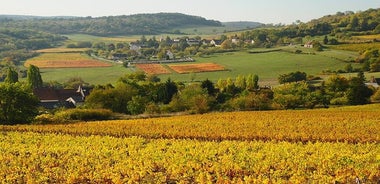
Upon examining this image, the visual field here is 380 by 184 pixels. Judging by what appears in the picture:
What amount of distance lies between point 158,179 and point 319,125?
25.8 m

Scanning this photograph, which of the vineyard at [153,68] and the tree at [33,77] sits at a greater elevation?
the tree at [33,77]

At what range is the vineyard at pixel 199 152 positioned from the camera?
23.5m

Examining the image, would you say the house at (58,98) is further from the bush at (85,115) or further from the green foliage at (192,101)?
the bush at (85,115)

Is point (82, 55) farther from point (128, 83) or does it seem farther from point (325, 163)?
point (325, 163)

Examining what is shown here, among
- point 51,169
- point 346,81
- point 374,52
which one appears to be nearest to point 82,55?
point 374,52

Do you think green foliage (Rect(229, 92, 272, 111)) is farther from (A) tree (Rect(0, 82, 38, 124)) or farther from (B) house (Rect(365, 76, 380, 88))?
(B) house (Rect(365, 76, 380, 88))

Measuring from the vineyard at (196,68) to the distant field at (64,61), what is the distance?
2257cm

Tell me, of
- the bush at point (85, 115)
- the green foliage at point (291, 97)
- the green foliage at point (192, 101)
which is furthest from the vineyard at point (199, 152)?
the green foliage at point (291, 97)

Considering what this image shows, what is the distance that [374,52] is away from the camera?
107 metres

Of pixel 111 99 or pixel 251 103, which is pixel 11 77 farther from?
pixel 251 103

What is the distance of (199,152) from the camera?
3042 centimetres

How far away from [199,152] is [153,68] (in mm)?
95272

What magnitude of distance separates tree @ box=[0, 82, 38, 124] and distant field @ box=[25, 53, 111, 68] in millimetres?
81101

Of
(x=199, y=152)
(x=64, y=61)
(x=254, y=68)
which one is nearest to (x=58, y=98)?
(x=254, y=68)
